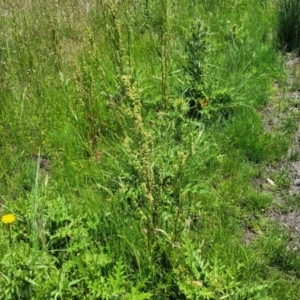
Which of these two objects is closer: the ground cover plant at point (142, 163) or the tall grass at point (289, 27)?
the ground cover plant at point (142, 163)

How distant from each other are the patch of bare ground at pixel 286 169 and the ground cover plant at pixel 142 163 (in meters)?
0.06

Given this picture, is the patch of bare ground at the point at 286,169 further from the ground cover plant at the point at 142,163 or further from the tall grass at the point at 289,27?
the tall grass at the point at 289,27

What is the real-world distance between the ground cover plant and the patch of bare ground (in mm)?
57

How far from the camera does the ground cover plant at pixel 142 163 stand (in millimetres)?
2105

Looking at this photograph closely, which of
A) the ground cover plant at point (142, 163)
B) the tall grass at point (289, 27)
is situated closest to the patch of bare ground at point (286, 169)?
the ground cover plant at point (142, 163)

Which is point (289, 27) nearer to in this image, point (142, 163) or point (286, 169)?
point (286, 169)

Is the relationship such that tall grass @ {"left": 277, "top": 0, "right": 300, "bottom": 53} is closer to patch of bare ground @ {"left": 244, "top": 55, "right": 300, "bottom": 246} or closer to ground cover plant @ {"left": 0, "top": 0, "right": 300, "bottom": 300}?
ground cover plant @ {"left": 0, "top": 0, "right": 300, "bottom": 300}

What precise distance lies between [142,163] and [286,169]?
139 centimetres

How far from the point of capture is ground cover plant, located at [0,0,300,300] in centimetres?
211

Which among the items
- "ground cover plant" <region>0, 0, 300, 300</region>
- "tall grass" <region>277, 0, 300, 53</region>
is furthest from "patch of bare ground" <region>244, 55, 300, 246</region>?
"tall grass" <region>277, 0, 300, 53</region>

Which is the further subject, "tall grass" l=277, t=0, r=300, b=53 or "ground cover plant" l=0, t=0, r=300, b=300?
"tall grass" l=277, t=0, r=300, b=53

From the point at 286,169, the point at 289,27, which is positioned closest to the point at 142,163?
the point at 286,169

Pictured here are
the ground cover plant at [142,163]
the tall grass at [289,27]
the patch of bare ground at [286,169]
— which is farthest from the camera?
the tall grass at [289,27]

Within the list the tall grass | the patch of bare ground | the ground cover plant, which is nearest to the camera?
the ground cover plant
